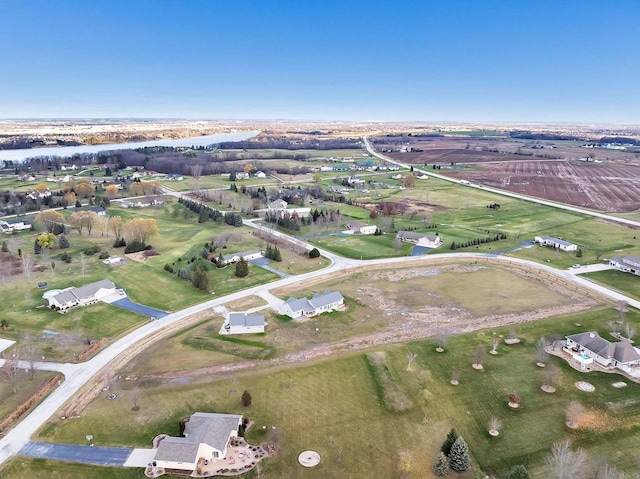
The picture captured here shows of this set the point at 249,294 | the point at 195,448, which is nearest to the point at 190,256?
the point at 249,294

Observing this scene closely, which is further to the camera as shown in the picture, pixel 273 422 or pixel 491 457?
pixel 273 422

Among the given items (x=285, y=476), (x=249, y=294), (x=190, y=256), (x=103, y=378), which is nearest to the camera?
(x=285, y=476)

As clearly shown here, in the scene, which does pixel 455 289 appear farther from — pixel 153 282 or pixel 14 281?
pixel 14 281

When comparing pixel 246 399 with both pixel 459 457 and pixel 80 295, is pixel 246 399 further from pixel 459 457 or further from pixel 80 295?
pixel 80 295

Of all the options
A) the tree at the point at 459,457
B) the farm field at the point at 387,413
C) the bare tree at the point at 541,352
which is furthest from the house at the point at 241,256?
the tree at the point at 459,457

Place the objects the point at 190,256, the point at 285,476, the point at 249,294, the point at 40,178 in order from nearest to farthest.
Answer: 1. the point at 285,476
2. the point at 249,294
3. the point at 190,256
4. the point at 40,178
